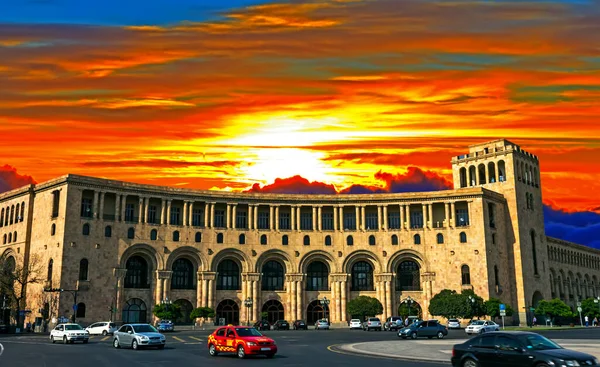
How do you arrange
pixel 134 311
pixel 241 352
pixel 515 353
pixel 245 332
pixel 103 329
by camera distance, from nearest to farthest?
pixel 515 353
pixel 241 352
pixel 245 332
pixel 103 329
pixel 134 311

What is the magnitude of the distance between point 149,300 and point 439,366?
214ft

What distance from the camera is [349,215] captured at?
98.4 m

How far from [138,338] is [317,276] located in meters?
60.8

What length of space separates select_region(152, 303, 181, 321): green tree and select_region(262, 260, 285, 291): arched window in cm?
1809

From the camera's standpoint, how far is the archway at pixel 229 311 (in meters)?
90.1

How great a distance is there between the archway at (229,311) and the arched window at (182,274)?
18.7 ft

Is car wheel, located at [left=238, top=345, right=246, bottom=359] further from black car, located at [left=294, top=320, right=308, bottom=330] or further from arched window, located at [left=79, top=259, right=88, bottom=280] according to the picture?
arched window, located at [left=79, top=259, right=88, bottom=280]

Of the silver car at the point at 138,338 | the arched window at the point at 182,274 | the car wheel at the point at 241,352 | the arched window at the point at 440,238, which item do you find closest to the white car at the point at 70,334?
the silver car at the point at 138,338

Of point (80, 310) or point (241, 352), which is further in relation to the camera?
point (80, 310)

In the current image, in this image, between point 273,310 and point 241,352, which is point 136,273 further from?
point 241,352

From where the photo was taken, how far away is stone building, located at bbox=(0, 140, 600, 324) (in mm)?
82000

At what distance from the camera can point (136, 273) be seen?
8456 cm

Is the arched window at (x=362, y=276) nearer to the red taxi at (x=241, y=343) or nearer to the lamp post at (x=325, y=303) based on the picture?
the lamp post at (x=325, y=303)

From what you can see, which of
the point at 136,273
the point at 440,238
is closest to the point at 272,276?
the point at 136,273
